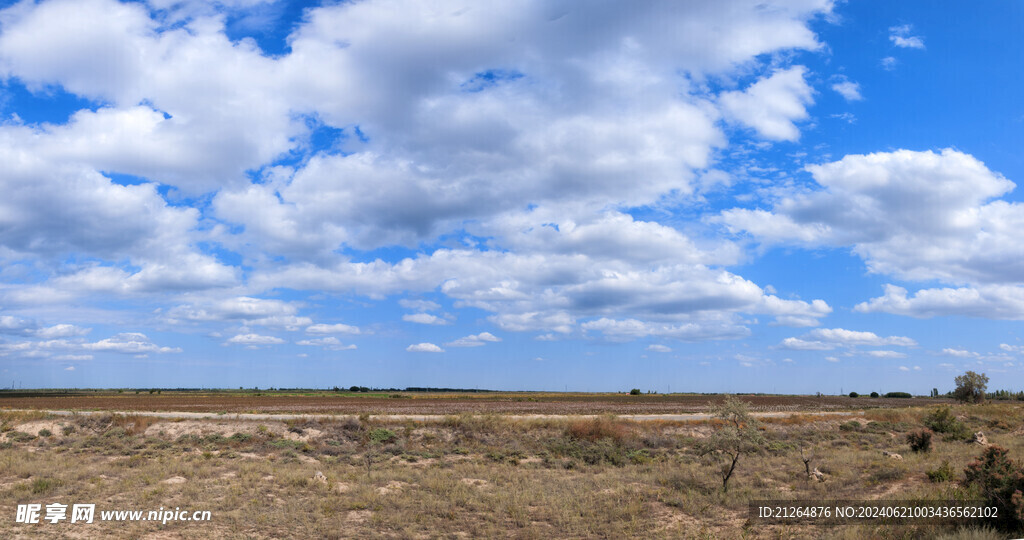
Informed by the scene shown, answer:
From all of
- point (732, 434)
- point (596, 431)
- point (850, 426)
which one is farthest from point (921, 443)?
point (596, 431)

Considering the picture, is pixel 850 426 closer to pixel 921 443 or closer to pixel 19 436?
pixel 921 443

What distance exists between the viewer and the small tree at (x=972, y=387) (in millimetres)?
77688

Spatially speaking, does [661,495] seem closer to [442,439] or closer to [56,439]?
[442,439]

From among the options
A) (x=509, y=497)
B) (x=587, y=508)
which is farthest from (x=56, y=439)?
(x=587, y=508)

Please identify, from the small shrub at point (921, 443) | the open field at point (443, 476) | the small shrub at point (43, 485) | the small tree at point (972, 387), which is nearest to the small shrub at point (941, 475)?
the open field at point (443, 476)

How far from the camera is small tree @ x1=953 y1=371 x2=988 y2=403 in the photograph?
Result: 77688 mm

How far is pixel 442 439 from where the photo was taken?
118 ft

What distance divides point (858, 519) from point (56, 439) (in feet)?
151

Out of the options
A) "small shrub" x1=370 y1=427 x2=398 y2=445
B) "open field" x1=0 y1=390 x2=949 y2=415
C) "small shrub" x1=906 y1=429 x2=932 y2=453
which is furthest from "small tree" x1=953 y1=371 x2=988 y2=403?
"small shrub" x1=370 y1=427 x2=398 y2=445

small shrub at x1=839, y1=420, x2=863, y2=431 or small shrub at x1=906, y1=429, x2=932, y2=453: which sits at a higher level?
small shrub at x1=906, y1=429, x2=932, y2=453

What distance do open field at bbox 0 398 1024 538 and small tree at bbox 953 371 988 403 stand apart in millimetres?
43523

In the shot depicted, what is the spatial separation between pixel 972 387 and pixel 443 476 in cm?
8732

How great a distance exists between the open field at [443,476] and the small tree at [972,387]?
43.5 m
